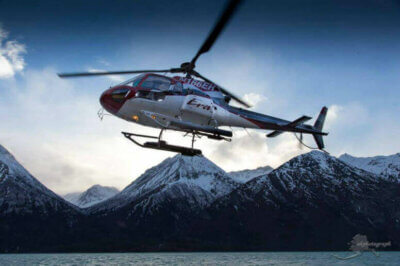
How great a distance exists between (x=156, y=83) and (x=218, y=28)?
252 inches

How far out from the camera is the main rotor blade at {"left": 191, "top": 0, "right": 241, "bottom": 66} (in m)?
15.2

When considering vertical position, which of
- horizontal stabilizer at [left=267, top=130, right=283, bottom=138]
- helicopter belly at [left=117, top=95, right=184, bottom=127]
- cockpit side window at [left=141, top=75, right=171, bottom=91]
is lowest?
horizontal stabilizer at [left=267, top=130, right=283, bottom=138]

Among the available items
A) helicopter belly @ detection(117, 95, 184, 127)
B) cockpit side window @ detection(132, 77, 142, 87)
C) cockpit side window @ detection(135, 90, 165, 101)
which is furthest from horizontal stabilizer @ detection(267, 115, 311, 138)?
cockpit side window @ detection(132, 77, 142, 87)

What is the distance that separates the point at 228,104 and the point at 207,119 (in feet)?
7.55

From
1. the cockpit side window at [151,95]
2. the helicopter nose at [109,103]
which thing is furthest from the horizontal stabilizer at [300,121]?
the helicopter nose at [109,103]

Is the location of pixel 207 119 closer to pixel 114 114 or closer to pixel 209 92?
pixel 209 92

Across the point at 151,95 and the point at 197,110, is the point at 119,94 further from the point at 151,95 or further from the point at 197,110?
the point at 197,110

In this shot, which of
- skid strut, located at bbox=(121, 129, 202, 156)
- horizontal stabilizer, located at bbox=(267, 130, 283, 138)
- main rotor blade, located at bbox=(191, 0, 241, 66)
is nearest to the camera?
main rotor blade, located at bbox=(191, 0, 241, 66)

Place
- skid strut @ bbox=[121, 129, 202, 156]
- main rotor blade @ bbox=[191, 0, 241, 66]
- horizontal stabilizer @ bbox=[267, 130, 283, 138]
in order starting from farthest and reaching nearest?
1. horizontal stabilizer @ bbox=[267, 130, 283, 138]
2. skid strut @ bbox=[121, 129, 202, 156]
3. main rotor blade @ bbox=[191, 0, 241, 66]

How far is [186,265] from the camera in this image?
146 meters

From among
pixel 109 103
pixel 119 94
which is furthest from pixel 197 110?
pixel 109 103

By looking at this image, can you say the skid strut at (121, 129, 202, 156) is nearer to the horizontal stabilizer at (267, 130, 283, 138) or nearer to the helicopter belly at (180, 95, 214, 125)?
the helicopter belly at (180, 95, 214, 125)

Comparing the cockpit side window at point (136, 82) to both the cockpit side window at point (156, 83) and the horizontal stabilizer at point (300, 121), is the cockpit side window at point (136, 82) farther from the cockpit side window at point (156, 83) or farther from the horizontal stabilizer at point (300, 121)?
the horizontal stabilizer at point (300, 121)

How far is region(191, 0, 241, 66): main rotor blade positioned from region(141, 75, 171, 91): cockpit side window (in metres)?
2.07
